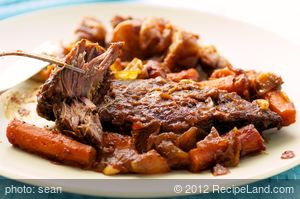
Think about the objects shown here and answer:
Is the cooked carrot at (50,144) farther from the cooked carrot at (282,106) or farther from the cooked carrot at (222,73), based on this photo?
the cooked carrot at (222,73)

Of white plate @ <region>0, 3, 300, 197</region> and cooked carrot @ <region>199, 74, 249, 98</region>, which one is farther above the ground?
cooked carrot @ <region>199, 74, 249, 98</region>

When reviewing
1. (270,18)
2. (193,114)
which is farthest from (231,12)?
(193,114)

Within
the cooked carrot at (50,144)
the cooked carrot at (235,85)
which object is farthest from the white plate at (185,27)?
the cooked carrot at (235,85)

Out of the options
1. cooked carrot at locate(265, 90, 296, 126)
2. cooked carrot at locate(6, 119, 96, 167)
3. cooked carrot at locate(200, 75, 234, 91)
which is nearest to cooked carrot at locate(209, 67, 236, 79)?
cooked carrot at locate(200, 75, 234, 91)

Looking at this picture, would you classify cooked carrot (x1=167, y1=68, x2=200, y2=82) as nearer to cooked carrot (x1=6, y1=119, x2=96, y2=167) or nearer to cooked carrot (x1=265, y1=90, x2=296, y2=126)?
cooked carrot (x1=265, y1=90, x2=296, y2=126)

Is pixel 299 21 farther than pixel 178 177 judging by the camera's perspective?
Yes

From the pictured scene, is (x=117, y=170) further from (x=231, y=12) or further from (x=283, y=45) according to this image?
(x=231, y=12)
